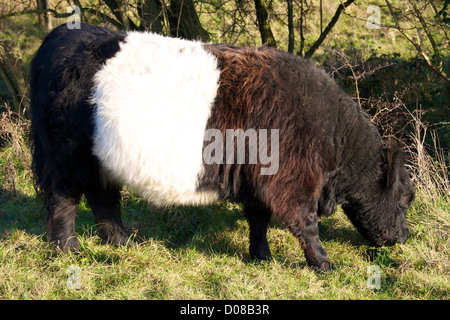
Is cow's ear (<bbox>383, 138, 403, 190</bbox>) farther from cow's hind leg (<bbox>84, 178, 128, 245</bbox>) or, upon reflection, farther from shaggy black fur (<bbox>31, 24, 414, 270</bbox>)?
cow's hind leg (<bbox>84, 178, 128, 245</bbox>)

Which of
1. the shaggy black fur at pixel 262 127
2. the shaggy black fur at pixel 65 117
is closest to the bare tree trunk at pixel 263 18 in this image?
the shaggy black fur at pixel 262 127

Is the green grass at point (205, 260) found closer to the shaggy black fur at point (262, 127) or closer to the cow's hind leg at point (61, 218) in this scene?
the cow's hind leg at point (61, 218)

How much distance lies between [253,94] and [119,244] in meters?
1.99

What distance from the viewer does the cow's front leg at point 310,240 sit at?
3975 mm

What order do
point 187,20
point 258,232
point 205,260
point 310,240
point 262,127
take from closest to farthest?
point 262,127 → point 310,240 → point 205,260 → point 258,232 → point 187,20

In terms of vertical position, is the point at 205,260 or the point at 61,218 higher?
the point at 61,218

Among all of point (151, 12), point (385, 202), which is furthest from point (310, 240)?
point (151, 12)

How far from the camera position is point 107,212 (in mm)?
4566

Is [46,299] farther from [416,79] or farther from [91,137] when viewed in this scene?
[416,79]

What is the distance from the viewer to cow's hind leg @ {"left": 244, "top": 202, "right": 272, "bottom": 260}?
453 centimetres

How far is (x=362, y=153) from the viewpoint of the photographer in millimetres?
4215

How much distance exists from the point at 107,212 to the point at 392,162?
277 cm

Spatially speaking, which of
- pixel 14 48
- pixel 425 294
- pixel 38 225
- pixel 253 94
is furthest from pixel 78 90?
pixel 14 48

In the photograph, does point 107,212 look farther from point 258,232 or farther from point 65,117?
point 258,232
